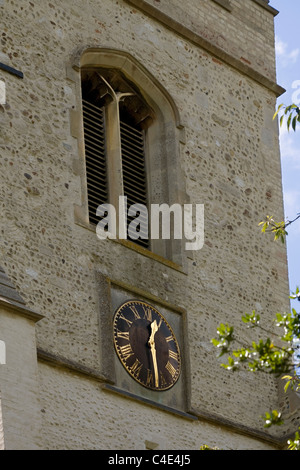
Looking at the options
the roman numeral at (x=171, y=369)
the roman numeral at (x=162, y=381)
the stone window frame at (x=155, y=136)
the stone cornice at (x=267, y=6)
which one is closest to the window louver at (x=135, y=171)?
the stone window frame at (x=155, y=136)

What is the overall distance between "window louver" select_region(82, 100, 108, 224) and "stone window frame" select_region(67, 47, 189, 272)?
484mm

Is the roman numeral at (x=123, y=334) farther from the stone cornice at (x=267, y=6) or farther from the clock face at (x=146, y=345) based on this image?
the stone cornice at (x=267, y=6)

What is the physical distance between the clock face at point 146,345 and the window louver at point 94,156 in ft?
4.59

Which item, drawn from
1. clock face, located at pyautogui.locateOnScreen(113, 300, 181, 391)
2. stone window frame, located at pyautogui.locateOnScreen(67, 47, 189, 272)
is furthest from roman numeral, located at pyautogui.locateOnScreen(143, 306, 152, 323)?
stone window frame, located at pyautogui.locateOnScreen(67, 47, 189, 272)

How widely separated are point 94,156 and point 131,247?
4.88 feet

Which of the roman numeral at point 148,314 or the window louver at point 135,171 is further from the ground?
the window louver at point 135,171

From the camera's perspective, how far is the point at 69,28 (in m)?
24.6

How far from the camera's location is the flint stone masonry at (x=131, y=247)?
21.8 metres

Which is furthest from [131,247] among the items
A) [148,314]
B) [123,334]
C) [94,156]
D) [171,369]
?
[171,369]

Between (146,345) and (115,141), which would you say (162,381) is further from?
(115,141)

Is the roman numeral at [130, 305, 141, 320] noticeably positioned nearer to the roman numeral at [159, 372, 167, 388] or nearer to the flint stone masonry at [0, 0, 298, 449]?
the flint stone masonry at [0, 0, 298, 449]

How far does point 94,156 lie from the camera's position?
2445 centimetres

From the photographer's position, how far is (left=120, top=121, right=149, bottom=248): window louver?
24.6 meters
